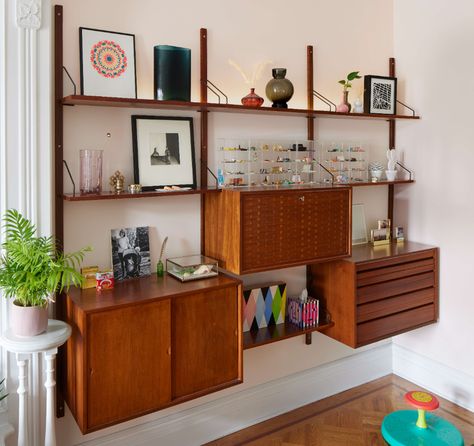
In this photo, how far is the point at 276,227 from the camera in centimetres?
242

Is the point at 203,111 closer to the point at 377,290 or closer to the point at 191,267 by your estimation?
the point at 191,267

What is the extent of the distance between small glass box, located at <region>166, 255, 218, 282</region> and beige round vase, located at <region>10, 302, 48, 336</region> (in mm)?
660

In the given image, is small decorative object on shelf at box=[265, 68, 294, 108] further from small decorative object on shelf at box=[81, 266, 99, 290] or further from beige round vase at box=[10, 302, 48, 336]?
beige round vase at box=[10, 302, 48, 336]

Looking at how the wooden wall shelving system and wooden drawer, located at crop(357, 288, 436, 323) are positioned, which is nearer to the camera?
the wooden wall shelving system

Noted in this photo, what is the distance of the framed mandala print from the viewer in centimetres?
216

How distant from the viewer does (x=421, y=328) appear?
334cm

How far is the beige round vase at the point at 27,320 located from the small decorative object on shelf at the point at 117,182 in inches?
24.5

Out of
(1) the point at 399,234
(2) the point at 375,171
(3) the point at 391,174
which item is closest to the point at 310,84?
(2) the point at 375,171

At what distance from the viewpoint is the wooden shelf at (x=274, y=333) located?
2.55m

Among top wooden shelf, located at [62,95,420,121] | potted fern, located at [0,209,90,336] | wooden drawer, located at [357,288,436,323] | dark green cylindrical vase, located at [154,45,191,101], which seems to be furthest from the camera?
wooden drawer, located at [357,288,436,323]

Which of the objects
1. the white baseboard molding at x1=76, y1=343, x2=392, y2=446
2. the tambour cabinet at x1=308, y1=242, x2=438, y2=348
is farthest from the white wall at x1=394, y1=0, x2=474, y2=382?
the white baseboard molding at x1=76, y1=343, x2=392, y2=446

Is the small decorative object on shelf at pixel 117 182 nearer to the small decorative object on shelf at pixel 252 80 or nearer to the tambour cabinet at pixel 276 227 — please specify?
the tambour cabinet at pixel 276 227

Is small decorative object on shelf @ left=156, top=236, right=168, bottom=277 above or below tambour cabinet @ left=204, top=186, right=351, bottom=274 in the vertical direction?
below

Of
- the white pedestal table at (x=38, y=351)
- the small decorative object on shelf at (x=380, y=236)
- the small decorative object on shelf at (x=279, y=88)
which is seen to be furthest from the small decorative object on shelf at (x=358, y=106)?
the white pedestal table at (x=38, y=351)
